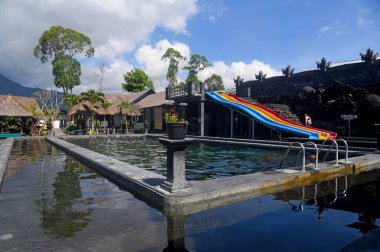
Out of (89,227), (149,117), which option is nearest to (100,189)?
(89,227)

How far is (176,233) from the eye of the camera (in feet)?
13.8

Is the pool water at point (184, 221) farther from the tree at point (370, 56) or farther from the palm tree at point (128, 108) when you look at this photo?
the palm tree at point (128, 108)

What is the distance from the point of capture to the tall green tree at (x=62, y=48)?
162 ft

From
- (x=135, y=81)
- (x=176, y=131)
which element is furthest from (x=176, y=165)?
(x=135, y=81)

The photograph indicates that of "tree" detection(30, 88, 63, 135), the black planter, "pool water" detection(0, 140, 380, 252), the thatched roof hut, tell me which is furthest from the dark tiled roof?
the black planter

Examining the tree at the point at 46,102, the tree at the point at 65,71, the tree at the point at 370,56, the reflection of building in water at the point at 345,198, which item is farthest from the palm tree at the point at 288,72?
the tree at the point at 65,71

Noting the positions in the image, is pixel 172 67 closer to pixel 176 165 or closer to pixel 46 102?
pixel 46 102

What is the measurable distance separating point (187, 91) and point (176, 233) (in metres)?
20.8

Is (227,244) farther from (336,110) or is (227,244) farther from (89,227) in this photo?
(336,110)

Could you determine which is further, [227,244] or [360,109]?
[360,109]

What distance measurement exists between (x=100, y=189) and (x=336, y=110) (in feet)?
57.9

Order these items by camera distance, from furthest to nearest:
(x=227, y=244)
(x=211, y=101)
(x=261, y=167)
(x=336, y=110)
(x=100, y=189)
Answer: (x=211, y=101) < (x=336, y=110) < (x=261, y=167) < (x=100, y=189) < (x=227, y=244)

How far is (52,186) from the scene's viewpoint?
7230 mm

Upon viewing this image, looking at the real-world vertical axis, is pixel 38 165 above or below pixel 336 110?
below
